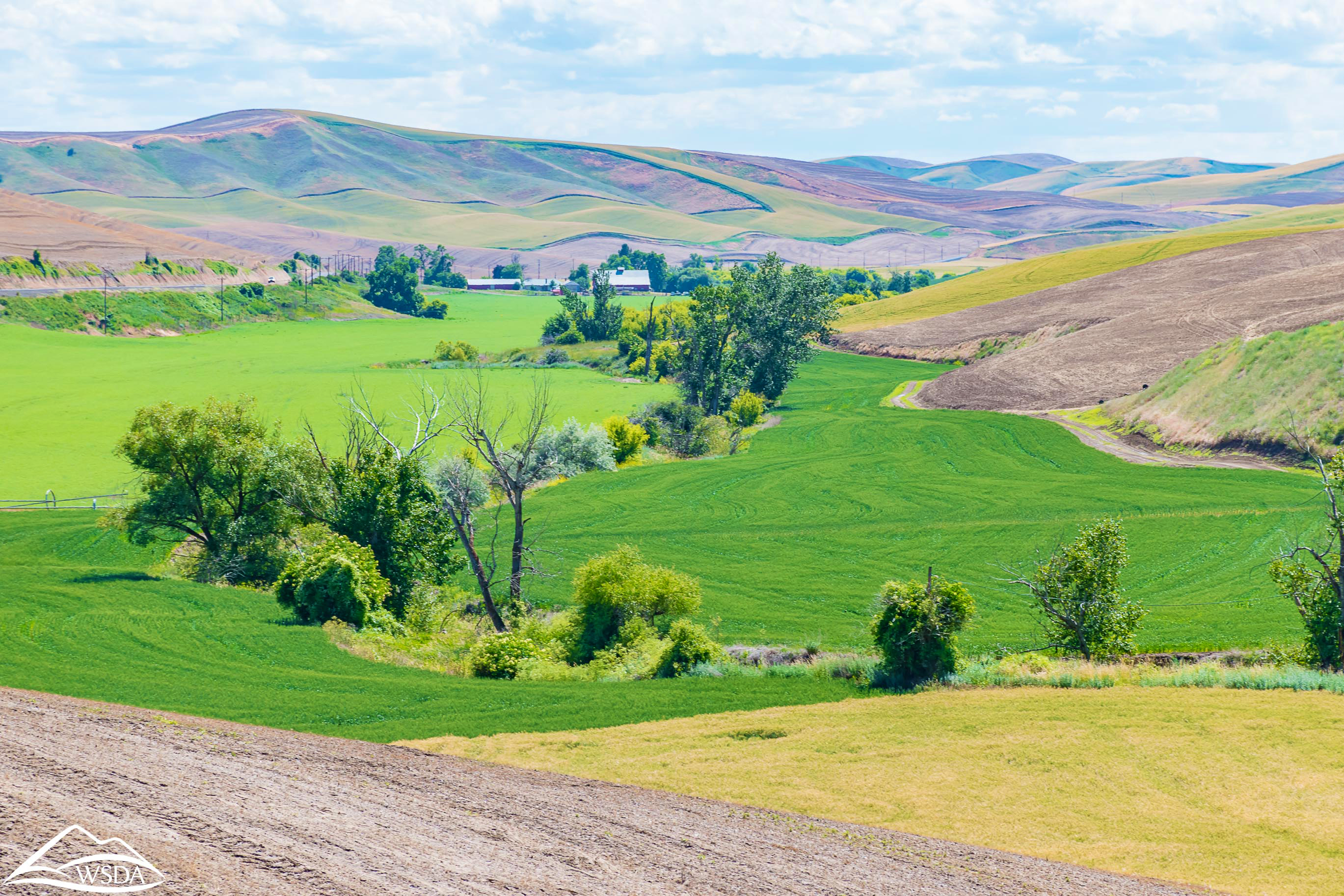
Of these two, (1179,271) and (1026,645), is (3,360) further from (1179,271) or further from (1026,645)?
(1179,271)

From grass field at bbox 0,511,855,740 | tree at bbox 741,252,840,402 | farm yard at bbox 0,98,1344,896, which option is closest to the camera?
farm yard at bbox 0,98,1344,896

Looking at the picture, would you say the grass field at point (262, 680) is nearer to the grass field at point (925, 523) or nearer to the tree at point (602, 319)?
the grass field at point (925, 523)

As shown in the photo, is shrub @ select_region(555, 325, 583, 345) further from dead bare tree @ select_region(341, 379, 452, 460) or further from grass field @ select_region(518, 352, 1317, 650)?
grass field @ select_region(518, 352, 1317, 650)

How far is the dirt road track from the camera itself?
53.4 feet

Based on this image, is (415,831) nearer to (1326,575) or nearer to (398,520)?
(398,520)

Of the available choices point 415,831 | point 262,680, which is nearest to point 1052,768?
point 415,831

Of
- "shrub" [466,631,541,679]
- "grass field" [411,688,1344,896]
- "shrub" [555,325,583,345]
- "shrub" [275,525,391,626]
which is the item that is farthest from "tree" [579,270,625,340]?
"grass field" [411,688,1344,896]

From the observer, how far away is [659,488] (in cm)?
6675

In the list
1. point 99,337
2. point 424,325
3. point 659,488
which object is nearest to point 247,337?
point 99,337

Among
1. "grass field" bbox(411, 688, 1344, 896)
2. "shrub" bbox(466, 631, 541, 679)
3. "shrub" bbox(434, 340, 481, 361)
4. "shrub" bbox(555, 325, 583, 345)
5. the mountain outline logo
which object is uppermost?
"shrub" bbox(555, 325, 583, 345)

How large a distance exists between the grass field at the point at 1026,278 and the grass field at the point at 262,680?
432ft

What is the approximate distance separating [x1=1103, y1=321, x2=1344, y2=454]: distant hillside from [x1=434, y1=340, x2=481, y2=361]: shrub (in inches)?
3464

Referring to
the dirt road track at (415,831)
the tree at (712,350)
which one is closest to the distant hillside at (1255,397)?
the tree at (712,350)

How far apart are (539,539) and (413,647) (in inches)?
730
